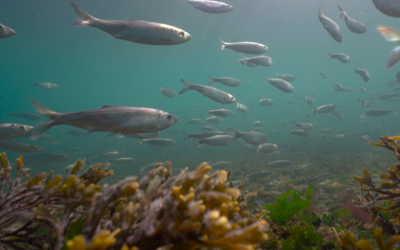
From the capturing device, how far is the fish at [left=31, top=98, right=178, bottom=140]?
6.98 feet

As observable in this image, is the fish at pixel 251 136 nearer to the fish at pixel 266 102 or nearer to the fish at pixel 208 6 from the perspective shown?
the fish at pixel 208 6

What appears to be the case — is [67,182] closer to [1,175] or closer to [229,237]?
[1,175]

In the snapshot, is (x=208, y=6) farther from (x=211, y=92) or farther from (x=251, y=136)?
(x=251, y=136)

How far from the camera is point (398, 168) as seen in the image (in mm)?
1761

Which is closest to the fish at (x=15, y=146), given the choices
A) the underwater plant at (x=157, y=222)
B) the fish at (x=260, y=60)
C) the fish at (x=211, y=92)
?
the fish at (x=211, y=92)

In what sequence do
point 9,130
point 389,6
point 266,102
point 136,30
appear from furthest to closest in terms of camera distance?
point 266,102 → point 9,130 → point 389,6 → point 136,30

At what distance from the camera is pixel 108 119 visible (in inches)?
88.7

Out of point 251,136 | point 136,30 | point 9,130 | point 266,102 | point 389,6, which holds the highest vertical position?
point 389,6

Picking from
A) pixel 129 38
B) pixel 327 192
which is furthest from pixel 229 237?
pixel 327 192

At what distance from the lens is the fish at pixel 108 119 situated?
83.8 inches

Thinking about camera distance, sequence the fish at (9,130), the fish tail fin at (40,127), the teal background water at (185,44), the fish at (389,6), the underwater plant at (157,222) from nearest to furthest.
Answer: the underwater plant at (157,222) < the fish tail fin at (40,127) < the fish at (389,6) < the fish at (9,130) < the teal background water at (185,44)

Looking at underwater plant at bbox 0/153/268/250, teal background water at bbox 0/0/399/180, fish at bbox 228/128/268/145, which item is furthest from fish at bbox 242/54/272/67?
teal background water at bbox 0/0/399/180

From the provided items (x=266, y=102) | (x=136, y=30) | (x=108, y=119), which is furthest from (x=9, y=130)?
(x=266, y=102)

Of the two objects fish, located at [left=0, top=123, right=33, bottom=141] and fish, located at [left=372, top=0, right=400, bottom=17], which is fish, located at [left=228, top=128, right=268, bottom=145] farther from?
fish, located at [left=0, top=123, right=33, bottom=141]
